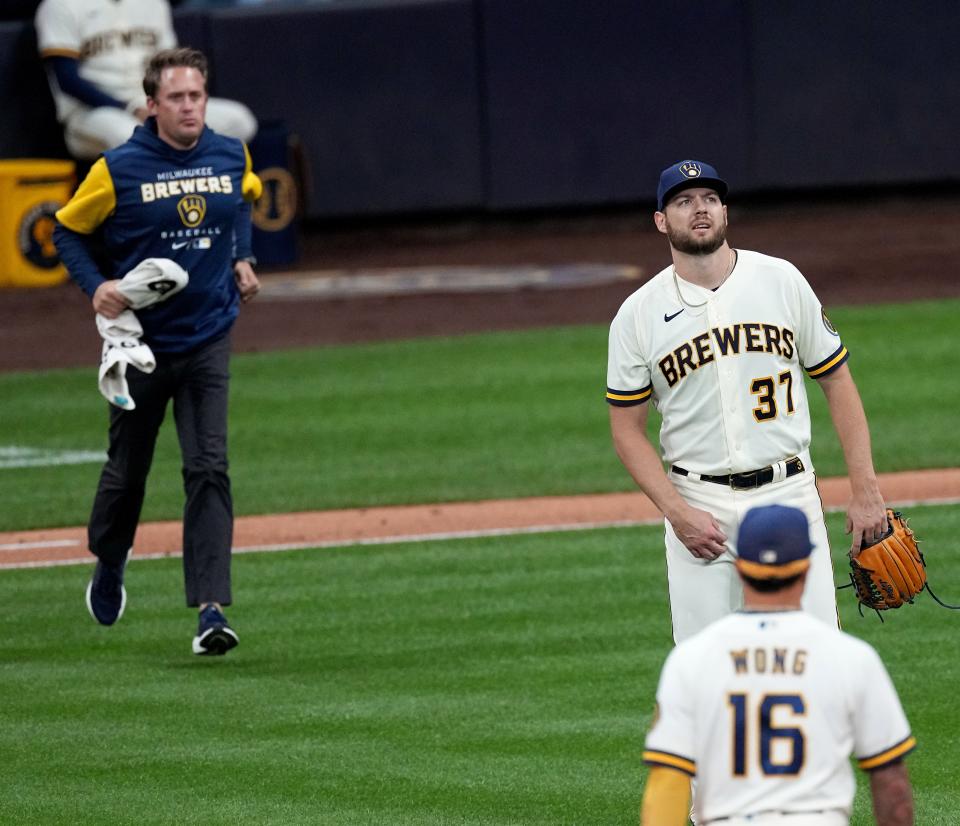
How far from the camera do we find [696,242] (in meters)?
5.36

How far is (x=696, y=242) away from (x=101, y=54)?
14.4 m

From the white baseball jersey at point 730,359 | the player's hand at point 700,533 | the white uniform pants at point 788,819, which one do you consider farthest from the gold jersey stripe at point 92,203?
the white uniform pants at point 788,819

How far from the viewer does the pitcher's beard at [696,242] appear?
535cm

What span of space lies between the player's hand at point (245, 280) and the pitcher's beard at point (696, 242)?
279cm

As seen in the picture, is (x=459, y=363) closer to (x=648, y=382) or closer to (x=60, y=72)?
Answer: (x=60, y=72)

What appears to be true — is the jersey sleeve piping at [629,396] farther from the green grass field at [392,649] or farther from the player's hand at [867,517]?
the green grass field at [392,649]

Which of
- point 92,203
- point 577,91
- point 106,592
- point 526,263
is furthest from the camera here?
point 577,91

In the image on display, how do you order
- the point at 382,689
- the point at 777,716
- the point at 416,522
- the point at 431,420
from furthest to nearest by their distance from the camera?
the point at 431,420
the point at 416,522
the point at 382,689
the point at 777,716

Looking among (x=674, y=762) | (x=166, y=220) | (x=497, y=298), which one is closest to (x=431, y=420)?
(x=497, y=298)

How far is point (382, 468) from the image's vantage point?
1180 cm

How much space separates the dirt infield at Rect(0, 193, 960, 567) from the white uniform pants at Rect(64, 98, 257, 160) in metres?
1.51

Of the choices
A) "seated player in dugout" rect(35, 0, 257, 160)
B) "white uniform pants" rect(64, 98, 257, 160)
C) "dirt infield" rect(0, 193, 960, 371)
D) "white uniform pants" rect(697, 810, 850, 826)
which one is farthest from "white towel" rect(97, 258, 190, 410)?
"seated player in dugout" rect(35, 0, 257, 160)

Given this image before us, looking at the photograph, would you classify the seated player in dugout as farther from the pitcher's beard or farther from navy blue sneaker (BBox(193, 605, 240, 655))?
the pitcher's beard

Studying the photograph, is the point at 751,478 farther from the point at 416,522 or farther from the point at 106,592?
the point at 416,522
